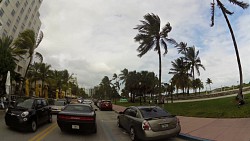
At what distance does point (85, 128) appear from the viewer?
11.1 metres

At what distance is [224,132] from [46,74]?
55806 millimetres

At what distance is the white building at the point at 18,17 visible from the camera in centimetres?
4691

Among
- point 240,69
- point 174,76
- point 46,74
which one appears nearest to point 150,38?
point 240,69

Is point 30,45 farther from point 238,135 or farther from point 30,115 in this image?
point 238,135

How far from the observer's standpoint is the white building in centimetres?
4691

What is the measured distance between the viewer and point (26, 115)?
10977 mm

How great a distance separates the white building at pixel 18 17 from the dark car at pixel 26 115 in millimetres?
34168

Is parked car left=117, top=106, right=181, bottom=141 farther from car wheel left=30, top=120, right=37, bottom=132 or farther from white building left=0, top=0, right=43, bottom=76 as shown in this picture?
white building left=0, top=0, right=43, bottom=76

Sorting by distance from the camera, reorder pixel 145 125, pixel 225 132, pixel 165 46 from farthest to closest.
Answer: pixel 165 46 < pixel 225 132 < pixel 145 125

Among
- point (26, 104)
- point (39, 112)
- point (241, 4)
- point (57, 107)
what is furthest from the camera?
point (57, 107)

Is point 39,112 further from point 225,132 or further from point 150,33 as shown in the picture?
Answer: point 150,33

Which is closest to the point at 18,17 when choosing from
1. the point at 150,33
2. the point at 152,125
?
the point at 150,33

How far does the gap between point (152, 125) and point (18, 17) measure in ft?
178

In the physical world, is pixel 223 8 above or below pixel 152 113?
above
